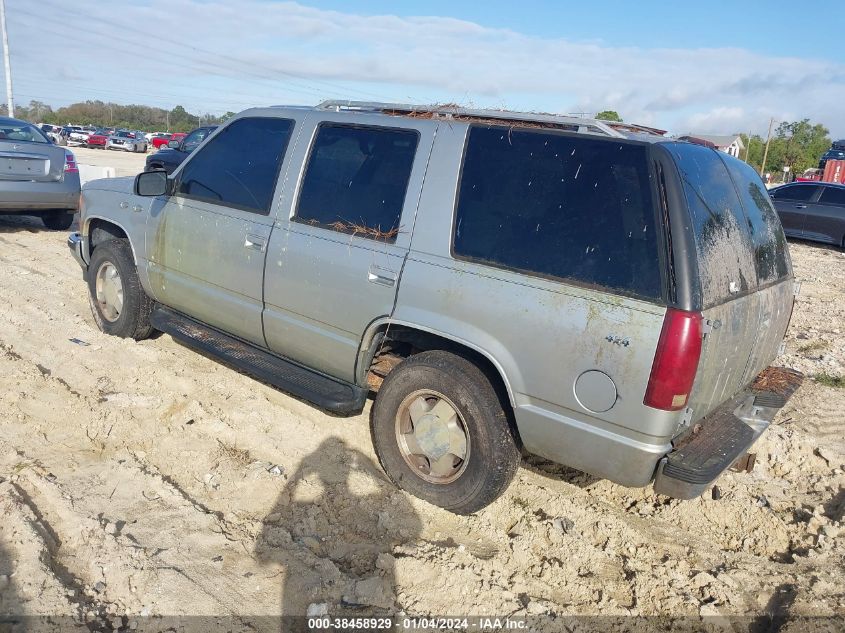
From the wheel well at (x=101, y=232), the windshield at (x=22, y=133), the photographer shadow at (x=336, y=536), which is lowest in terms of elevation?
the photographer shadow at (x=336, y=536)

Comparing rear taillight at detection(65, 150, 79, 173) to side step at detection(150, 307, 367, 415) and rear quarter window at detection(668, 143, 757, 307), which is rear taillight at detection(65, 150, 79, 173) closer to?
side step at detection(150, 307, 367, 415)

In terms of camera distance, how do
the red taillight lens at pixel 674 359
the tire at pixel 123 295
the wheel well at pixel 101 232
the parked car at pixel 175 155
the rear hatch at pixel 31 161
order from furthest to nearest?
1. the parked car at pixel 175 155
2. the rear hatch at pixel 31 161
3. the wheel well at pixel 101 232
4. the tire at pixel 123 295
5. the red taillight lens at pixel 674 359

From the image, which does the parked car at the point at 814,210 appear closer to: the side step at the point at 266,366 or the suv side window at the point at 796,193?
the suv side window at the point at 796,193

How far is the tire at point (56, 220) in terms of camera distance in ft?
34.5

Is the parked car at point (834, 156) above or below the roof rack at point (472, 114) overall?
above

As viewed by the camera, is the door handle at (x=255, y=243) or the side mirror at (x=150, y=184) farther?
the side mirror at (x=150, y=184)

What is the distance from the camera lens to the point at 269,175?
439cm

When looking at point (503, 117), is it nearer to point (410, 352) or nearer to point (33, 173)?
point (410, 352)

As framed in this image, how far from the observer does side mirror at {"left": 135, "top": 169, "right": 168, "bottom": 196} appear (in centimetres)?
476

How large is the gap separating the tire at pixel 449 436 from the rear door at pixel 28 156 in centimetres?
768

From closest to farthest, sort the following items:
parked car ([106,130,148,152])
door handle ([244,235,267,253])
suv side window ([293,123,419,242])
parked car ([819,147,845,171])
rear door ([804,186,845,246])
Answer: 1. suv side window ([293,123,419,242])
2. door handle ([244,235,267,253])
3. rear door ([804,186,845,246])
4. parked car ([819,147,845,171])
5. parked car ([106,130,148,152])

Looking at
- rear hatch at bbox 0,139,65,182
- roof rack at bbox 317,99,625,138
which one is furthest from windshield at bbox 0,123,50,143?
roof rack at bbox 317,99,625,138

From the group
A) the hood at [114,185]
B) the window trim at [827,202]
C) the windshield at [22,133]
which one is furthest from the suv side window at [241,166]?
the window trim at [827,202]

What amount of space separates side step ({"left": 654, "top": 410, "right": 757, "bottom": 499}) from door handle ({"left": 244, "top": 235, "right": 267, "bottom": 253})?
2663 mm
